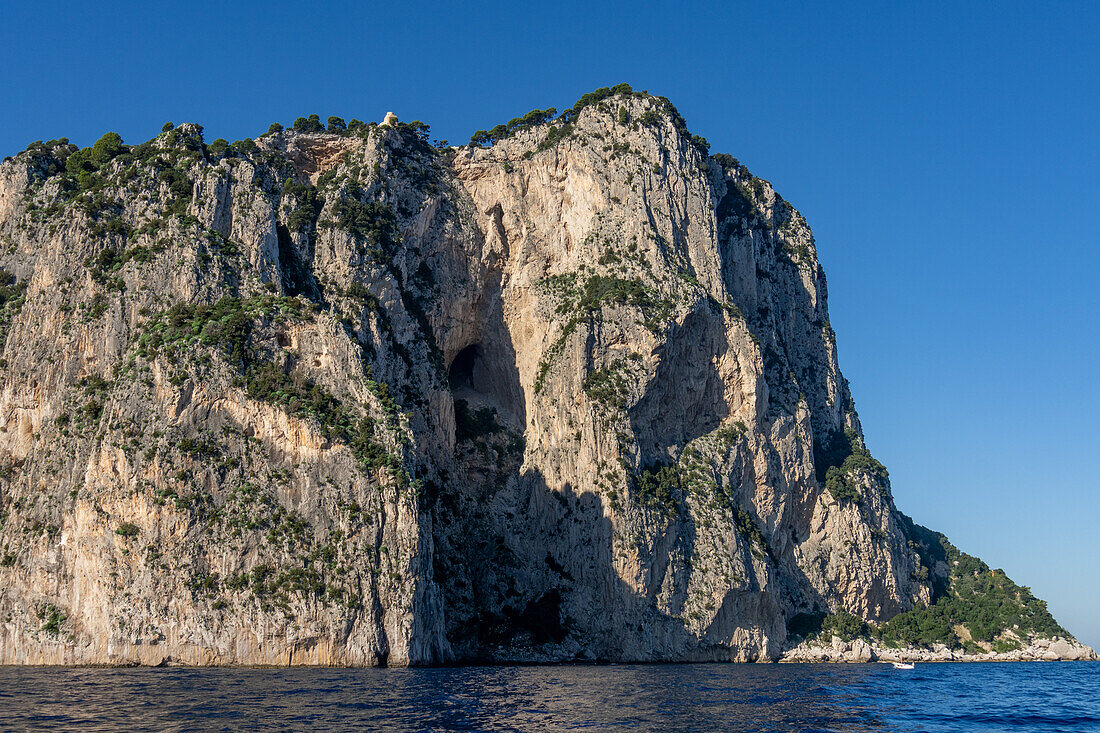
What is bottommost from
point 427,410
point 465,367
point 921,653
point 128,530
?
point 921,653

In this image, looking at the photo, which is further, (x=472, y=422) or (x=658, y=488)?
(x=472, y=422)

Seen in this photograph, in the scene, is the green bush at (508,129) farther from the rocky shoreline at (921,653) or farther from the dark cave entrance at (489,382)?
the rocky shoreline at (921,653)

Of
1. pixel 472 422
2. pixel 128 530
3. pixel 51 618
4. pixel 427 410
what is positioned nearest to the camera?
pixel 128 530

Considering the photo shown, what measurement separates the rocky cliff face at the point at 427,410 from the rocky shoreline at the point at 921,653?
2843mm

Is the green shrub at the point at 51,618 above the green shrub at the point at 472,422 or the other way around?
the other way around

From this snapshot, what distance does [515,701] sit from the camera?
4625cm

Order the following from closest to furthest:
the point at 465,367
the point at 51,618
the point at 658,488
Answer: the point at 51,618, the point at 658,488, the point at 465,367

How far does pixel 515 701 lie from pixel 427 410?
174 feet

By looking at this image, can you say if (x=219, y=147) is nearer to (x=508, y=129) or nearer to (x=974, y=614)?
(x=508, y=129)

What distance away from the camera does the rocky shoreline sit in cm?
9906

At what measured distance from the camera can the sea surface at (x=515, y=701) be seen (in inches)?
1444

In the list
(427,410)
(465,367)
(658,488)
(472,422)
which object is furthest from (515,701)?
(465,367)

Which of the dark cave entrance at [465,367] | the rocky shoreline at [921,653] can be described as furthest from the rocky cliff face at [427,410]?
the rocky shoreline at [921,653]

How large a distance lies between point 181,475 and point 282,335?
14.7m
